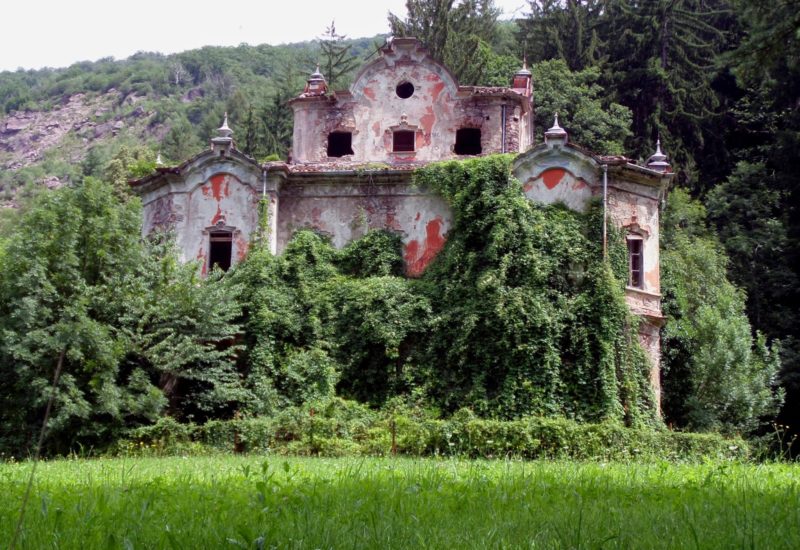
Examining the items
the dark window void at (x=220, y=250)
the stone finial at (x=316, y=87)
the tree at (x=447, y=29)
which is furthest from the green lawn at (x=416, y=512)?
the tree at (x=447, y=29)

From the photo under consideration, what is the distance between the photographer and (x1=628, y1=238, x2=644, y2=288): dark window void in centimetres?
2583

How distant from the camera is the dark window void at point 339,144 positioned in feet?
97.6

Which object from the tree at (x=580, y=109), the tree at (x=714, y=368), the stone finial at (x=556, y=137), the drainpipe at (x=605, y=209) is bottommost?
the tree at (x=714, y=368)

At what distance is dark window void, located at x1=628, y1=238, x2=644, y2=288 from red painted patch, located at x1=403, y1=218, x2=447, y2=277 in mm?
5523

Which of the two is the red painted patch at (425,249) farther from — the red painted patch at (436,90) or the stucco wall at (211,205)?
the stucco wall at (211,205)

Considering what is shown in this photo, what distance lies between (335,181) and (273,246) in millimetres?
2797

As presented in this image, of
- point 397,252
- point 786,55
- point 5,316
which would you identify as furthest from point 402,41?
point 786,55

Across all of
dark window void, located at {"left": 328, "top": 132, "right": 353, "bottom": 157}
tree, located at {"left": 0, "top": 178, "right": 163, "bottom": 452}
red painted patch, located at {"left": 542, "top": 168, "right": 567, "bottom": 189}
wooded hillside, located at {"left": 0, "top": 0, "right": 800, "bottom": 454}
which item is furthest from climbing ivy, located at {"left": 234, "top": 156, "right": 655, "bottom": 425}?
dark window void, located at {"left": 328, "top": 132, "right": 353, "bottom": 157}

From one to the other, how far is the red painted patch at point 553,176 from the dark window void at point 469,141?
4.12 m

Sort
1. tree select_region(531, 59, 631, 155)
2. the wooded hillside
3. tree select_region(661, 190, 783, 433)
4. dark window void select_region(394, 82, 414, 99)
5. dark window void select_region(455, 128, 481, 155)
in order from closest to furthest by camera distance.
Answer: the wooded hillside
dark window void select_region(394, 82, 414, 99)
dark window void select_region(455, 128, 481, 155)
tree select_region(661, 190, 783, 433)
tree select_region(531, 59, 631, 155)

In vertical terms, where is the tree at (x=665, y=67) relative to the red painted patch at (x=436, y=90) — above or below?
above

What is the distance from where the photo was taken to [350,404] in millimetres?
22844

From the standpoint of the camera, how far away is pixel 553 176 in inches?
1014

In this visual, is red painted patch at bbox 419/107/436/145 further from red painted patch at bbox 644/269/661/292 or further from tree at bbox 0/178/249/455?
tree at bbox 0/178/249/455
